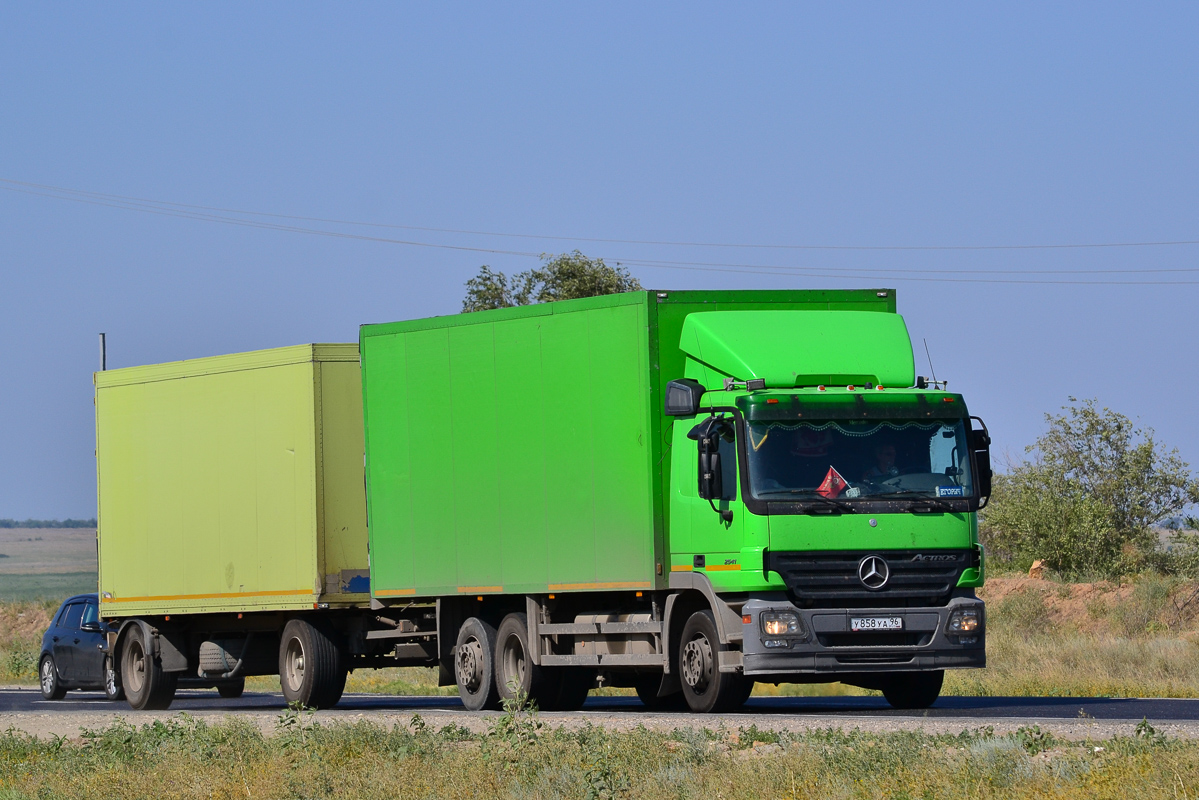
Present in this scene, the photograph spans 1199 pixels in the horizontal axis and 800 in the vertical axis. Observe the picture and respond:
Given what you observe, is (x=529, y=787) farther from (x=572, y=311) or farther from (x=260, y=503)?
(x=260, y=503)

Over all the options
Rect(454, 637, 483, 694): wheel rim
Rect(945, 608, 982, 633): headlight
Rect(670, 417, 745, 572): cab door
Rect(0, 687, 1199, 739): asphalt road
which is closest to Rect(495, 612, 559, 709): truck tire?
Rect(454, 637, 483, 694): wheel rim

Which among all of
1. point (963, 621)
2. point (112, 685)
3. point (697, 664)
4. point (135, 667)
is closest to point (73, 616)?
point (112, 685)

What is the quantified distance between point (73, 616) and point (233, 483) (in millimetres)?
7880

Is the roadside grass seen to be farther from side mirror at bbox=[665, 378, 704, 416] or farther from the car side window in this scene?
the car side window

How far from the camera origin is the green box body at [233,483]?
21.0m

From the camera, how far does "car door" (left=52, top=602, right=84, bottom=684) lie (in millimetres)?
27953

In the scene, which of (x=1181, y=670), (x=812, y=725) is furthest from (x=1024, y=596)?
(x=812, y=725)

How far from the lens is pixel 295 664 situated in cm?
2170

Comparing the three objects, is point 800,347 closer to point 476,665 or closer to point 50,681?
point 476,665

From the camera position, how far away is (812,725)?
15141 mm

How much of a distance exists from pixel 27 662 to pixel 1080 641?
74.6 feet

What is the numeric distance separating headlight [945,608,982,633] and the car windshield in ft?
3.52

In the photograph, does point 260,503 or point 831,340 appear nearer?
point 831,340

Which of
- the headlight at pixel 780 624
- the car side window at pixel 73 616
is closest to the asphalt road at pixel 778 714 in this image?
the headlight at pixel 780 624
